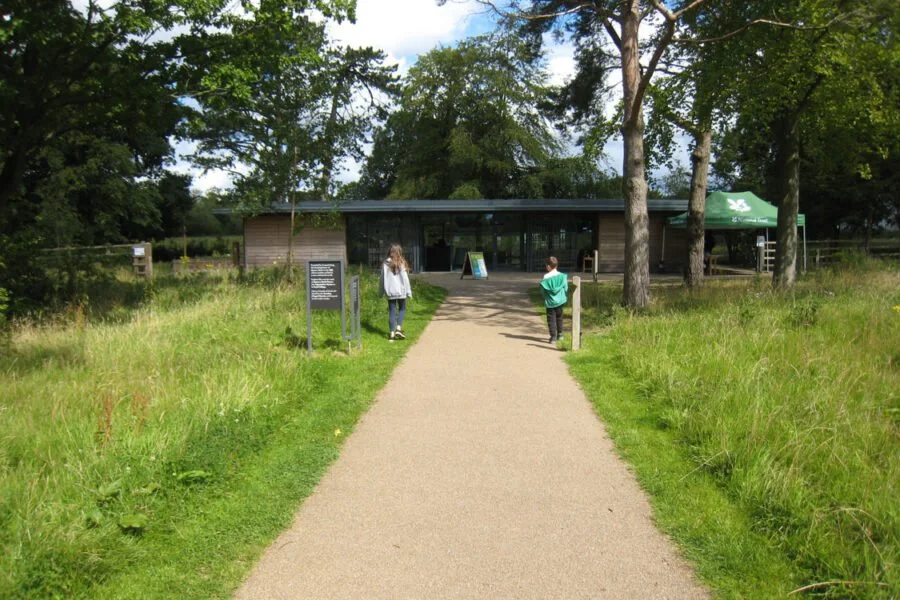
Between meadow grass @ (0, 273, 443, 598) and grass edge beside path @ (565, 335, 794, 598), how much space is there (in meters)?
2.53

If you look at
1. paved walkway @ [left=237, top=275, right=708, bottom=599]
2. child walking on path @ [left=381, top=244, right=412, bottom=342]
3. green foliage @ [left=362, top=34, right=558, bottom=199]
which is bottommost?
paved walkway @ [left=237, top=275, right=708, bottom=599]

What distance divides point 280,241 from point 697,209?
18597 mm

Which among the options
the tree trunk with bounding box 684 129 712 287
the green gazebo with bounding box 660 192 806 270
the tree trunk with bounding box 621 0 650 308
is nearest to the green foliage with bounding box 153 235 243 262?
the green gazebo with bounding box 660 192 806 270

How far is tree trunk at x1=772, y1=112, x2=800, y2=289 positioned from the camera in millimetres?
16219

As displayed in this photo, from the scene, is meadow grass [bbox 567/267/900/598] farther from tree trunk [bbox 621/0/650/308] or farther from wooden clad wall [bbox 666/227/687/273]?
wooden clad wall [bbox 666/227/687/273]

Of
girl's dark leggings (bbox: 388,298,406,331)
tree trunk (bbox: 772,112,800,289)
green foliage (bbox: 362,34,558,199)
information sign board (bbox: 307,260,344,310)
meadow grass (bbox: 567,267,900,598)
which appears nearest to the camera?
meadow grass (bbox: 567,267,900,598)

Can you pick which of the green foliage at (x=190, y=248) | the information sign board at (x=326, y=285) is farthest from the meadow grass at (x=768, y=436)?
the green foliage at (x=190, y=248)

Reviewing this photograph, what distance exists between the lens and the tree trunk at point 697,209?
1856cm

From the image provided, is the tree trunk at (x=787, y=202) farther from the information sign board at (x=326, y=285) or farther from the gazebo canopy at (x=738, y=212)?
the information sign board at (x=326, y=285)

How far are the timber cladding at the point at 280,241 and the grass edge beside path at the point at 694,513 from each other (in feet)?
80.2

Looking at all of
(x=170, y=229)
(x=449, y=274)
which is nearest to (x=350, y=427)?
(x=449, y=274)

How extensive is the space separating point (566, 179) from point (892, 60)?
29.1m

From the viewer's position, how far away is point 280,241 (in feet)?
98.7

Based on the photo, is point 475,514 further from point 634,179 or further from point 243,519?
point 634,179
